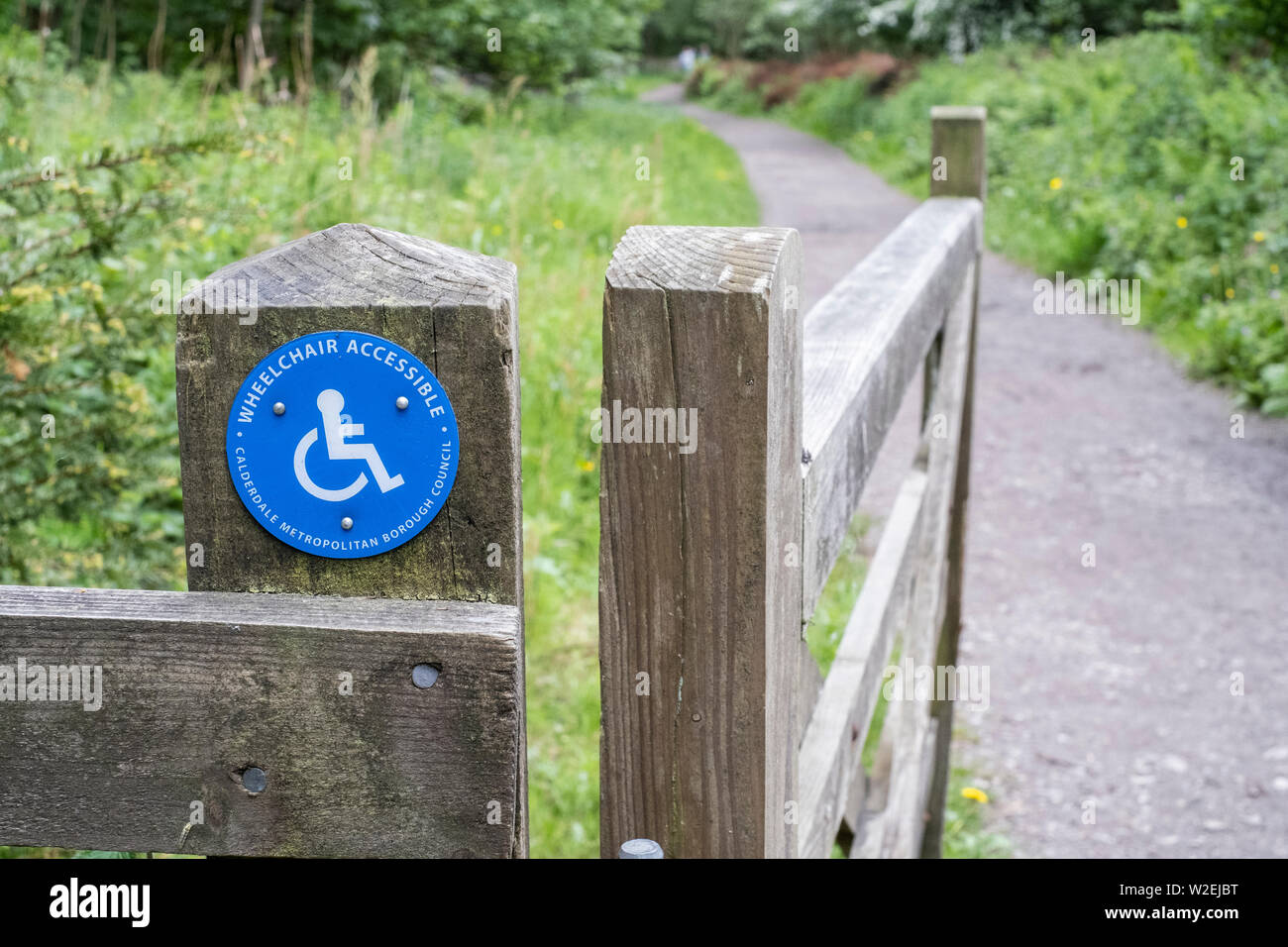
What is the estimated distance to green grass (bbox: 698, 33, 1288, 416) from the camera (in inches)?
292

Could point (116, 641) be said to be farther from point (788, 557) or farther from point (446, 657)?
point (788, 557)

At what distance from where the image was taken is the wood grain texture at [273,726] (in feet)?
2.49

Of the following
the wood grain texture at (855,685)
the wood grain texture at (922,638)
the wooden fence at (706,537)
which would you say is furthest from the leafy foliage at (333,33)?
the wooden fence at (706,537)

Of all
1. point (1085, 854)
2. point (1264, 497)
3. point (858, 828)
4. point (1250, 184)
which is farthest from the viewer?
point (1250, 184)

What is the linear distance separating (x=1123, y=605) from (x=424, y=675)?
4621 millimetres

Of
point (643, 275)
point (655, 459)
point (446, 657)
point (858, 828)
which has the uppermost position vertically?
point (643, 275)

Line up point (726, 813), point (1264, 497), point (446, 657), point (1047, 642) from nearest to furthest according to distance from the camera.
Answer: point (446, 657) → point (726, 813) → point (1047, 642) → point (1264, 497)

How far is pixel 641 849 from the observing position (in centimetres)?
86

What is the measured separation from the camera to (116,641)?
77 centimetres

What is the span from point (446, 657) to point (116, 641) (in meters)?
0.22

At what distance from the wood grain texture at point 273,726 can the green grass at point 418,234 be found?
143cm

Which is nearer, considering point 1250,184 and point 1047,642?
point 1047,642

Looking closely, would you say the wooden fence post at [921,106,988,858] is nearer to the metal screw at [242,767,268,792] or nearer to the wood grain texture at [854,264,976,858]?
the wood grain texture at [854,264,976,858]
